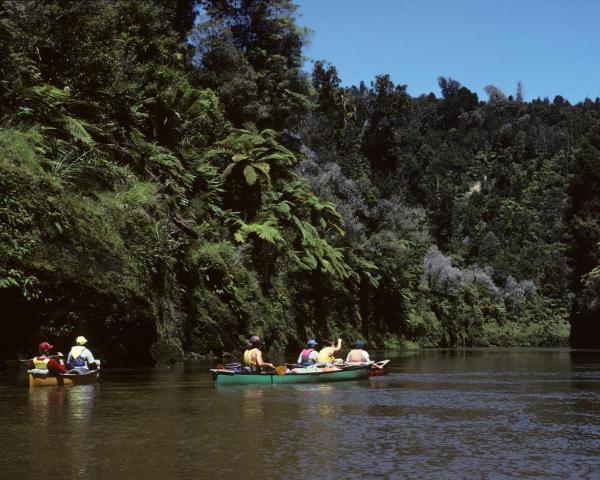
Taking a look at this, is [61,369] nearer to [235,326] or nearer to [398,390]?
[398,390]

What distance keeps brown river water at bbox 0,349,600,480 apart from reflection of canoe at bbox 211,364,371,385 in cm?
28

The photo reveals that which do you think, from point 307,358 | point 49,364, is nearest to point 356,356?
point 307,358

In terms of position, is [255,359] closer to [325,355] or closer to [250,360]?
[250,360]

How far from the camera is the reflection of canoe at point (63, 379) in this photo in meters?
18.4

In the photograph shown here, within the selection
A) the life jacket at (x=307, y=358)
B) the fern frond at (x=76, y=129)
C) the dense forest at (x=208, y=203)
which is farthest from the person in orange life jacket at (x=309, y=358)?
the fern frond at (x=76, y=129)

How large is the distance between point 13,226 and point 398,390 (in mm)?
10460

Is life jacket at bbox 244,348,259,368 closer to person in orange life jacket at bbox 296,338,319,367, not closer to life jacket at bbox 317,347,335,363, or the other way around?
person in orange life jacket at bbox 296,338,319,367

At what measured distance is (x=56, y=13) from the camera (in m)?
28.0

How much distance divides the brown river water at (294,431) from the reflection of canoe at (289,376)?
0.91 ft

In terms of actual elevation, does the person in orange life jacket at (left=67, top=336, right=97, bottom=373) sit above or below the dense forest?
below

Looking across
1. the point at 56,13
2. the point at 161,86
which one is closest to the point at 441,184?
the point at 161,86

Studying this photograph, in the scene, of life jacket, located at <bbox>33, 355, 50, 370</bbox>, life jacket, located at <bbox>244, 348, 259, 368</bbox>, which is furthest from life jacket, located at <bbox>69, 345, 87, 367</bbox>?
life jacket, located at <bbox>244, 348, 259, 368</bbox>

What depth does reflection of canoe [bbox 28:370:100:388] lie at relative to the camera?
18.4 m

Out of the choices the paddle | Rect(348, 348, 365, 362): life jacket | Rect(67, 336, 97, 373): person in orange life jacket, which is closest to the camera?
Rect(67, 336, 97, 373): person in orange life jacket
